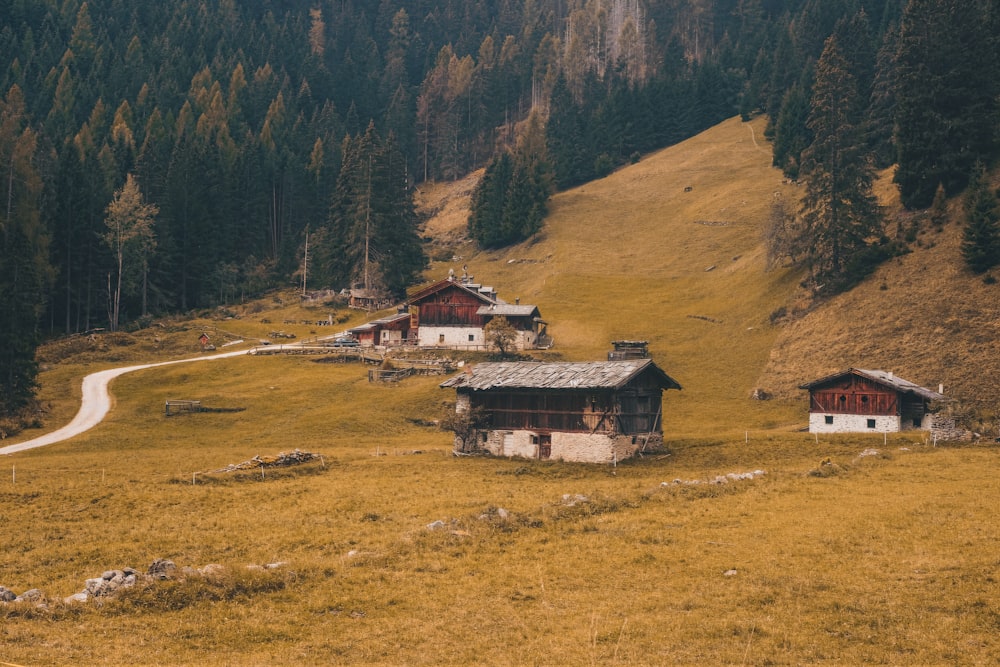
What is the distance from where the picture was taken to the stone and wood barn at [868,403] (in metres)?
59.8

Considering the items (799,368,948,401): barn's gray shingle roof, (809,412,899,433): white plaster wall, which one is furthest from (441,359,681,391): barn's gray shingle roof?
(799,368,948,401): barn's gray shingle roof

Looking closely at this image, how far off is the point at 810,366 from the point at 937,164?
2605 cm

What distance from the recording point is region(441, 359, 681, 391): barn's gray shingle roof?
5466 centimetres

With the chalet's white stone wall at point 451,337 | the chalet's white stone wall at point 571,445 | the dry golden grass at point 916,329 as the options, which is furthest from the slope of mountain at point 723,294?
the chalet's white stone wall at point 571,445

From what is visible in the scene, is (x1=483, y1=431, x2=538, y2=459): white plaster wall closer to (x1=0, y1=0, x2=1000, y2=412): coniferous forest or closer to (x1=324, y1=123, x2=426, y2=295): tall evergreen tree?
(x1=0, y1=0, x2=1000, y2=412): coniferous forest

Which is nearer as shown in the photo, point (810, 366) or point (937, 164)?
point (810, 366)

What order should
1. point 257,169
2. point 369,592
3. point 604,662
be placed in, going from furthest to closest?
point 257,169
point 369,592
point 604,662

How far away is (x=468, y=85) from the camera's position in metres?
195

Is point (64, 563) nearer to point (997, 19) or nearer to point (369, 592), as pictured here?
point (369, 592)

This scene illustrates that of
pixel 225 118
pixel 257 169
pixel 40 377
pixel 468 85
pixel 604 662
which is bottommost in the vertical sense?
pixel 604 662

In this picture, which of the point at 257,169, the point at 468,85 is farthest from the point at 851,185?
the point at 468,85

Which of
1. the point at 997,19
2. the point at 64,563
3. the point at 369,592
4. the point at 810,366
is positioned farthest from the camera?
the point at 997,19

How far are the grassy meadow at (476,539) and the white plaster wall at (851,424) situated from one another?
265 centimetres

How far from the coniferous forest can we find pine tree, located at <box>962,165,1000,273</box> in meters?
0.27
